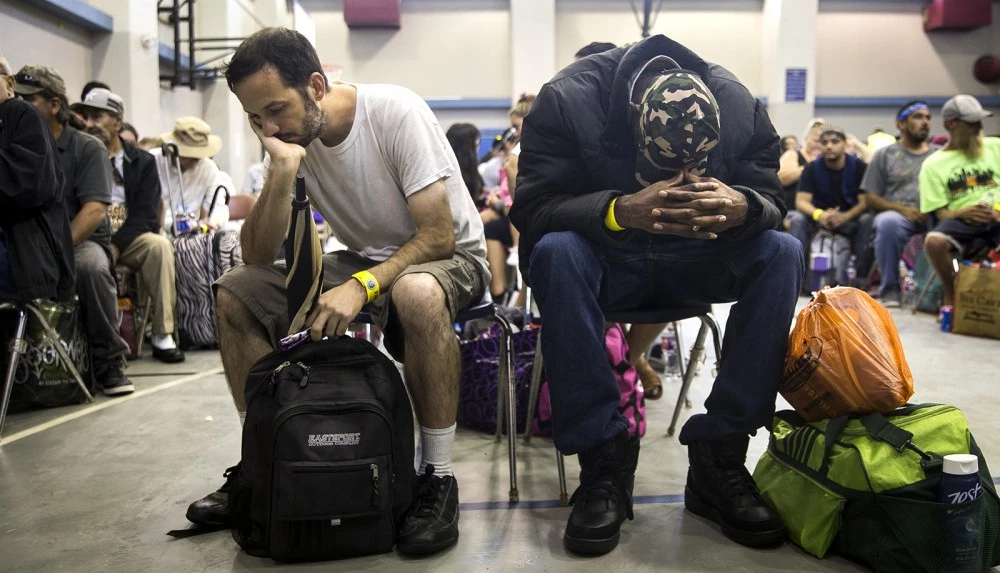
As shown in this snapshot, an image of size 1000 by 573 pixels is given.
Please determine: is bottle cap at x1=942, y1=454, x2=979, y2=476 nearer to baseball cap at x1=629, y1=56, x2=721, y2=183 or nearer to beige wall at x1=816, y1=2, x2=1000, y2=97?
baseball cap at x1=629, y1=56, x2=721, y2=183

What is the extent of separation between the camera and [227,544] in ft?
5.51

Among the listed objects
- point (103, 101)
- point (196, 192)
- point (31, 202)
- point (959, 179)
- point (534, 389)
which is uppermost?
point (103, 101)

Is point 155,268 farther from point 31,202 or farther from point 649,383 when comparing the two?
point 649,383

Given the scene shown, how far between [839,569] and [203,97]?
1023 cm

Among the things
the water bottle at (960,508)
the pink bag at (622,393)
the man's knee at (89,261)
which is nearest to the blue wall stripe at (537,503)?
the pink bag at (622,393)

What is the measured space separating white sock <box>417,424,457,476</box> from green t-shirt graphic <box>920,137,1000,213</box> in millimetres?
4089

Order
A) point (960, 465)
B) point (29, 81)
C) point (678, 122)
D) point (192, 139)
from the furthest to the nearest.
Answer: point (192, 139) < point (29, 81) < point (678, 122) < point (960, 465)

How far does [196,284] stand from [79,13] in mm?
3756

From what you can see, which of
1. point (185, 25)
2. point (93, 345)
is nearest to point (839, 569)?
point (93, 345)

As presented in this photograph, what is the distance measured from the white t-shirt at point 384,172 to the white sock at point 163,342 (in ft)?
7.78

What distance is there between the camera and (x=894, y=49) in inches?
446

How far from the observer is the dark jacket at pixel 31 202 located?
2.59m

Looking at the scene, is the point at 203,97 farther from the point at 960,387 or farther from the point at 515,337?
the point at 960,387

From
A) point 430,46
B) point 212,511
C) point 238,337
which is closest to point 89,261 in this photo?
point 238,337
